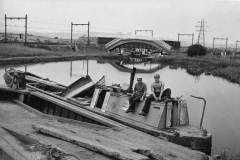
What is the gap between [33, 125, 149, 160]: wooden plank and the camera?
754 cm

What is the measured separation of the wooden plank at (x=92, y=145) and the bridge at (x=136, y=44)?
80.9 m

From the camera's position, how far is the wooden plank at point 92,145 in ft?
24.7

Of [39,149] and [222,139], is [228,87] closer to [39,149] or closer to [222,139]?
[222,139]

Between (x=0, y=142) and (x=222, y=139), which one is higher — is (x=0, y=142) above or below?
above

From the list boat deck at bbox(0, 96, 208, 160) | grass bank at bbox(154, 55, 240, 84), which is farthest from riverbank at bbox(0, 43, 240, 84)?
boat deck at bbox(0, 96, 208, 160)

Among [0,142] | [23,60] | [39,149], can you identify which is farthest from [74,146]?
[23,60]

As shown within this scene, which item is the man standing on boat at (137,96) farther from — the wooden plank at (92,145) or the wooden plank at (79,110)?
the wooden plank at (92,145)

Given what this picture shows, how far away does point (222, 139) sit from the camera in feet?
51.2

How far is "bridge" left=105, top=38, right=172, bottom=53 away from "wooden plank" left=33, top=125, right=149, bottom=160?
80.9m

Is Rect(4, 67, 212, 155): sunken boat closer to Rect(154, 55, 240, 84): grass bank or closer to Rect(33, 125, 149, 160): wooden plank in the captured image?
Rect(33, 125, 149, 160): wooden plank

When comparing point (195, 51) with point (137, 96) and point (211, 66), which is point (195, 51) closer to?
point (211, 66)

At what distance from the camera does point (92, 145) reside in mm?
8242

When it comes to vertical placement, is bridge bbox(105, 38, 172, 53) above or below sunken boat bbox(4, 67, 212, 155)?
above

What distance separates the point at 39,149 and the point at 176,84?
29.5 m
